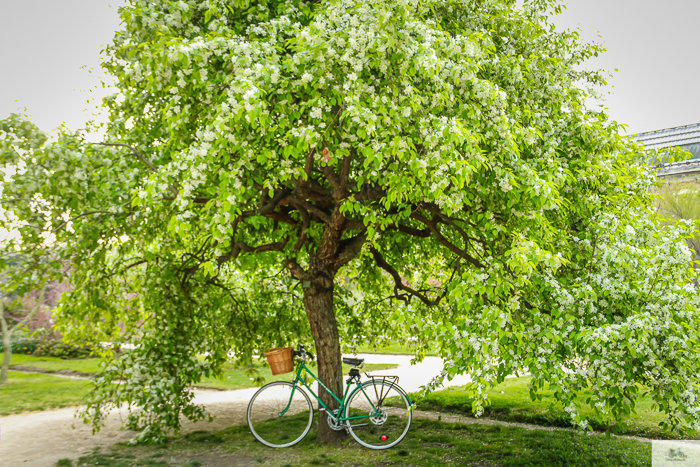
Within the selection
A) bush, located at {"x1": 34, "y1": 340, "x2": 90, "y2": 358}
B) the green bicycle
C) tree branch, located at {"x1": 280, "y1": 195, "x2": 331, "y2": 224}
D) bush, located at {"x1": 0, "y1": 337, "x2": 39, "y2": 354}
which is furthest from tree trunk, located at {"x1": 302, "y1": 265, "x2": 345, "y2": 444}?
bush, located at {"x1": 0, "y1": 337, "x2": 39, "y2": 354}

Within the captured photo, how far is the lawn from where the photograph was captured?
21.2 feet

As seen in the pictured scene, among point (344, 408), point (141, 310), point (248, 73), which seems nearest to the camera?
point (248, 73)

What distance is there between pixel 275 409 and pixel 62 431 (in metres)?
4.88

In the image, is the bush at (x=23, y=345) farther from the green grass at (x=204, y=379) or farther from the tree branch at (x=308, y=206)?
the tree branch at (x=308, y=206)

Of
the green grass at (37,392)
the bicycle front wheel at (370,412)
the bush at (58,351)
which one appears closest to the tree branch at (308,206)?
the bicycle front wheel at (370,412)

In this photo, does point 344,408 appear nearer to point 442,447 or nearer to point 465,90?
point 442,447

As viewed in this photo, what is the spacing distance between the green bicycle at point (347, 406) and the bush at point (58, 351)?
52.4 ft

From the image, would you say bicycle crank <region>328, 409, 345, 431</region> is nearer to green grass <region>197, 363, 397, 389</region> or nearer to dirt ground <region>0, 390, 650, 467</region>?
dirt ground <region>0, 390, 650, 467</region>

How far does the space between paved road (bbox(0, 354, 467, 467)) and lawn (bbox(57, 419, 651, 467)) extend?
70 centimetres

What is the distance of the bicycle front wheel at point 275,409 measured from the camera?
691cm

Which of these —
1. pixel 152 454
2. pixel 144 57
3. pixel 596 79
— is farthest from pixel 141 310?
pixel 596 79

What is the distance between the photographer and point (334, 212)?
6.96 meters

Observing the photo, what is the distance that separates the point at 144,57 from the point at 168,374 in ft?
15.6

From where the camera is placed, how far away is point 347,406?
6.84 m
